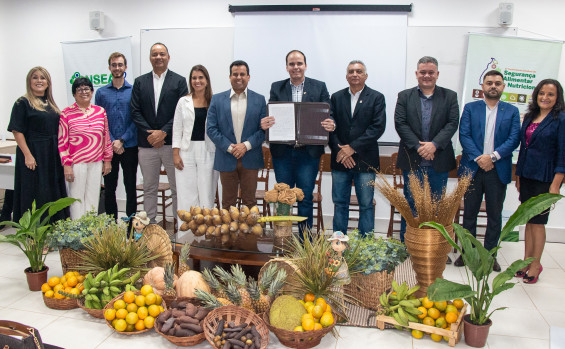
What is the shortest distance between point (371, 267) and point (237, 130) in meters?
1.73

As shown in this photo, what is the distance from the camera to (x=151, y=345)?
2688 millimetres

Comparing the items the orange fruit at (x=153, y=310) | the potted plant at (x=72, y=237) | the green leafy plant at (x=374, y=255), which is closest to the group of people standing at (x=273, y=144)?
the potted plant at (x=72, y=237)

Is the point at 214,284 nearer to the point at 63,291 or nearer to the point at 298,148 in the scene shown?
the point at 63,291

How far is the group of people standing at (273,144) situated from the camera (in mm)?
3744

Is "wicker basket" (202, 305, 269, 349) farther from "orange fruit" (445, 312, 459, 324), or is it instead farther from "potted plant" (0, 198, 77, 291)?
"potted plant" (0, 198, 77, 291)

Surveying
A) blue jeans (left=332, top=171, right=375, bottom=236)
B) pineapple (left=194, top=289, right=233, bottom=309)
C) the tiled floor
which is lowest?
the tiled floor

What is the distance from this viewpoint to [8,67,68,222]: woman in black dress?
4.10m

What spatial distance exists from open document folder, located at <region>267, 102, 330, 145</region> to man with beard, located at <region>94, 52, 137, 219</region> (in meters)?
1.50

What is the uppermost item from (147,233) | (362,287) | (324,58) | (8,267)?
(324,58)

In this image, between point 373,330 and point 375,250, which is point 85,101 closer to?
point 375,250

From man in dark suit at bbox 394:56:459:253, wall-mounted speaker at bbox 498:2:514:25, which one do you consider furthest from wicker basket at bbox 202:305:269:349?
wall-mounted speaker at bbox 498:2:514:25

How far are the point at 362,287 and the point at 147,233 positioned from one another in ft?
5.22

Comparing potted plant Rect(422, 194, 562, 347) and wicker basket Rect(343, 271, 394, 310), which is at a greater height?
potted plant Rect(422, 194, 562, 347)

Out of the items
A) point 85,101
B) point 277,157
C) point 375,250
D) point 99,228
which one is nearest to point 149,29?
point 85,101
